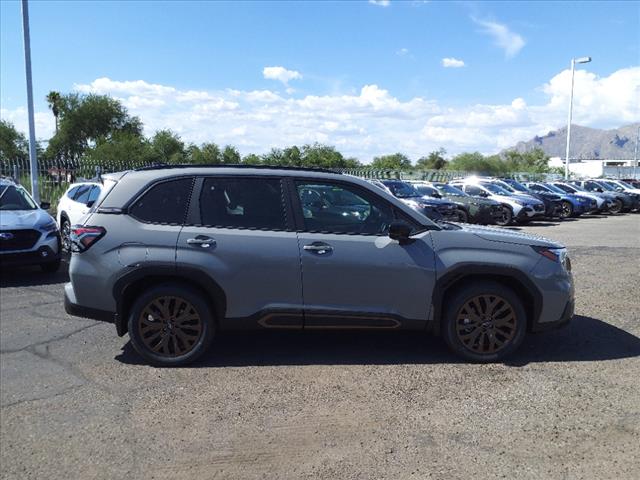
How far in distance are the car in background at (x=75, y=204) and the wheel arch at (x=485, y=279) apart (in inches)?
336

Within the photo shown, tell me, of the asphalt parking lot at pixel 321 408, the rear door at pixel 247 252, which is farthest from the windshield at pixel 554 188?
the rear door at pixel 247 252

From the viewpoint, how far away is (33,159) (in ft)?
53.1

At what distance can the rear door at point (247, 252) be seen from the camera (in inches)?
184

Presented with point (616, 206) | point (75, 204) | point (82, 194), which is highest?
point (82, 194)

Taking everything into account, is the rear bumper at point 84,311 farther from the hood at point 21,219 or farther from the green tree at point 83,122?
the green tree at point 83,122

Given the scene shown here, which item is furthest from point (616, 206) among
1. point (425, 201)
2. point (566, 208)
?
point (425, 201)

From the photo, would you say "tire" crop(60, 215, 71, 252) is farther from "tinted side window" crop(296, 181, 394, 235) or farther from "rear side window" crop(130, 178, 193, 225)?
"tinted side window" crop(296, 181, 394, 235)

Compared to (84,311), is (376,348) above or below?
below

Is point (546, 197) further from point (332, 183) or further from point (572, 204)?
point (332, 183)

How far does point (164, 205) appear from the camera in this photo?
4859 mm

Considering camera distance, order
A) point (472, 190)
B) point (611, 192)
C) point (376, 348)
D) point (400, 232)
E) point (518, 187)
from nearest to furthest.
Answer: point (400, 232), point (376, 348), point (472, 190), point (518, 187), point (611, 192)

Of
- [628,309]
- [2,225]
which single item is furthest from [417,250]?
[2,225]

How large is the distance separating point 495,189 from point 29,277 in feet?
57.8

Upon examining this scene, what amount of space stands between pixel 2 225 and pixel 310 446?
7240 millimetres
